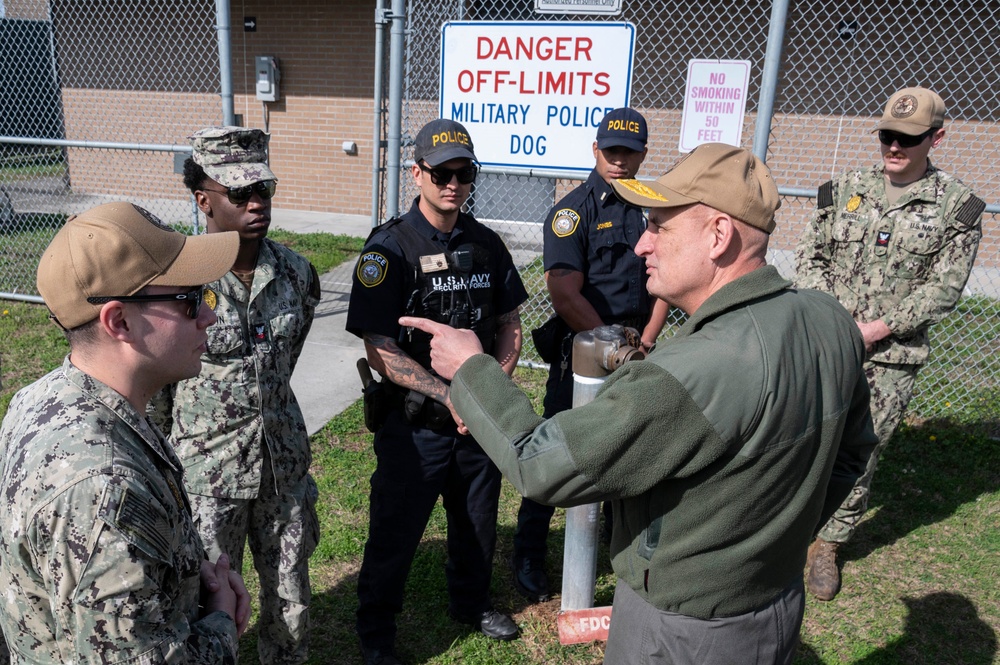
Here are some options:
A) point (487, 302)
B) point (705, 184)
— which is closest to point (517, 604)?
point (487, 302)

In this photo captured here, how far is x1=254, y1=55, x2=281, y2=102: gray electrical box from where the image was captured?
37.4 feet

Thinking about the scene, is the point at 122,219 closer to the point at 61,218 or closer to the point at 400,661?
the point at 400,661

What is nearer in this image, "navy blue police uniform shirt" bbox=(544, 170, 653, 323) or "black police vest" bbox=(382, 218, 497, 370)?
"black police vest" bbox=(382, 218, 497, 370)

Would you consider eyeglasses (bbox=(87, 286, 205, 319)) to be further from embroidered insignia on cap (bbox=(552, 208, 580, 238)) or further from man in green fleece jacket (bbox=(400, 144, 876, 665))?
embroidered insignia on cap (bbox=(552, 208, 580, 238))

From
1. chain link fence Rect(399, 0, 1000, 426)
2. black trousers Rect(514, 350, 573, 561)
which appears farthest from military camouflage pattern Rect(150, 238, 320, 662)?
chain link fence Rect(399, 0, 1000, 426)

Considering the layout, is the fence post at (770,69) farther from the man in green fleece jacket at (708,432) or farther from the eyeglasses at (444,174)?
the man in green fleece jacket at (708,432)

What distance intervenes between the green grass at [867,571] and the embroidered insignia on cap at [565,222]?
1705mm

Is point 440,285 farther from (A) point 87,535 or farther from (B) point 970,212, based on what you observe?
(B) point 970,212

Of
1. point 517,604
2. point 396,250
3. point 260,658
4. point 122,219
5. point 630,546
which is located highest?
point 122,219

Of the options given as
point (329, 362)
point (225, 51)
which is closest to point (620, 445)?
point (225, 51)

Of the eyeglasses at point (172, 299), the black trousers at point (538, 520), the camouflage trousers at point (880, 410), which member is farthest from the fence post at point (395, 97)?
the eyeglasses at point (172, 299)

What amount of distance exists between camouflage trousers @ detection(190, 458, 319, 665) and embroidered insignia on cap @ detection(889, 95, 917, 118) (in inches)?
125

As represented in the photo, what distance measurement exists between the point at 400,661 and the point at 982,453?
436 centimetres

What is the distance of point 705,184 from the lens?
1.77m
